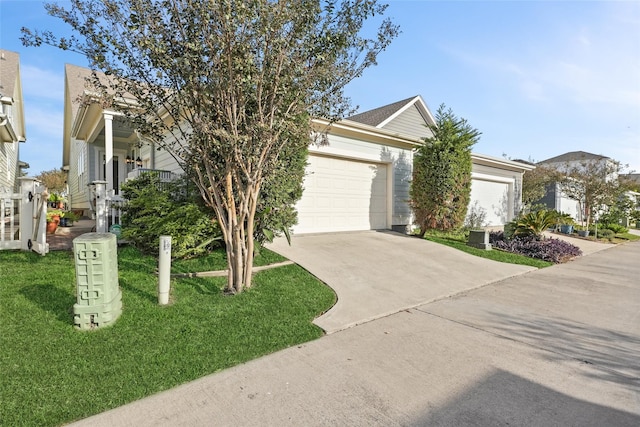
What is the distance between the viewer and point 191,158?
4449 millimetres

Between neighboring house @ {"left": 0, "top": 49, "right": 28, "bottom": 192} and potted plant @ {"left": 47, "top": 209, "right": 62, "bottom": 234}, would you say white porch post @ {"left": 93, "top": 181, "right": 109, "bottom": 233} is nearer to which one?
potted plant @ {"left": 47, "top": 209, "right": 62, "bottom": 234}

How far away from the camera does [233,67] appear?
3.90m

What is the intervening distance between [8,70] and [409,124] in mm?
16909

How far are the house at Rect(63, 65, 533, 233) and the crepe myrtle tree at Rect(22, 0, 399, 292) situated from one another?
2024mm

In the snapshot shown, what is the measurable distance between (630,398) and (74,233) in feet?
32.5

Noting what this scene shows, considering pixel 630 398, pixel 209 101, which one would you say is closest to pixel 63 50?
pixel 209 101

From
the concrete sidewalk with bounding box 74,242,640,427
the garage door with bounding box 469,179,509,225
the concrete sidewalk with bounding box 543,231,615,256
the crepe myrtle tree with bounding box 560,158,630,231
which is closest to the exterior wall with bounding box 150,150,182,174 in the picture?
the concrete sidewalk with bounding box 74,242,640,427

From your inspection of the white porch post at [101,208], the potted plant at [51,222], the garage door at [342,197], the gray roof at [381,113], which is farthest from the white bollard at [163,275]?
the gray roof at [381,113]

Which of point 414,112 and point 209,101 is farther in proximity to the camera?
point 414,112

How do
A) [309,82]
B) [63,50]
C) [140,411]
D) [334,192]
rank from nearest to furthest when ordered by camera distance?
1. [140,411]
2. [63,50]
3. [309,82]
4. [334,192]

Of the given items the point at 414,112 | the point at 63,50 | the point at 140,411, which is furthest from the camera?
the point at 414,112

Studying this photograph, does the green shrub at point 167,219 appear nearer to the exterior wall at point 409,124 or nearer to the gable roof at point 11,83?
the gable roof at point 11,83

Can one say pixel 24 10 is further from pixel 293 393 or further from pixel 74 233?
pixel 293 393

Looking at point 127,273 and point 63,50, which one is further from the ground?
point 63,50
